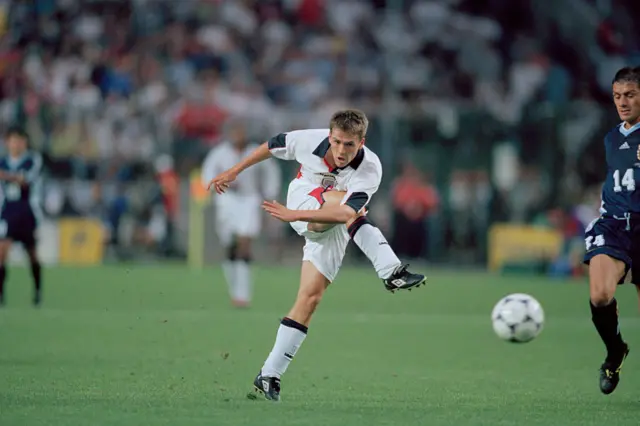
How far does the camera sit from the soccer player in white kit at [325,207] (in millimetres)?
7688

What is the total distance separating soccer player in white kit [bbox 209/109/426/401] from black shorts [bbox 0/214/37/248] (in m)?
8.04

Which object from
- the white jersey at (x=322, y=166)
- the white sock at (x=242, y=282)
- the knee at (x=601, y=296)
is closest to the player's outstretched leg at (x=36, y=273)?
the white sock at (x=242, y=282)

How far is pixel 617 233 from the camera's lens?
26.4 feet

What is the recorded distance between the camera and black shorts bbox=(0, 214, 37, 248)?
15484 mm

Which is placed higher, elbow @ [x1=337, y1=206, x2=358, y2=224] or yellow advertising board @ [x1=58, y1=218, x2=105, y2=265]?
elbow @ [x1=337, y1=206, x2=358, y2=224]

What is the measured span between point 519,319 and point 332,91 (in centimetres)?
1455

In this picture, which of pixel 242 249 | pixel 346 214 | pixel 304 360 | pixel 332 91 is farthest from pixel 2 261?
pixel 332 91

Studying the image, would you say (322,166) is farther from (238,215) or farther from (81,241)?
(81,241)

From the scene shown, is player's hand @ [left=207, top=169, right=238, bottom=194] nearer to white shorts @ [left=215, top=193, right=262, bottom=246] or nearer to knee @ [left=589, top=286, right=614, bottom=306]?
knee @ [left=589, top=286, right=614, bottom=306]

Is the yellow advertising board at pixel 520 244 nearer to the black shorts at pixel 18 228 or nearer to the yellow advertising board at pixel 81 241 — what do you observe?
the yellow advertising board at pixel 81 241

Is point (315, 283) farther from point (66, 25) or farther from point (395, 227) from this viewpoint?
point (66, 25)

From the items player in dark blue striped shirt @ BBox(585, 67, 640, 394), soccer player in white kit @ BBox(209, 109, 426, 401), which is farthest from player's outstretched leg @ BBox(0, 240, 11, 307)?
player in dark blue striped shirt @ BBox(585, 67, 640, 394)

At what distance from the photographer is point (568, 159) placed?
23766mm

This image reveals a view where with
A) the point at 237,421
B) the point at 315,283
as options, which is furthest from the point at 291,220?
the point at 237,421
